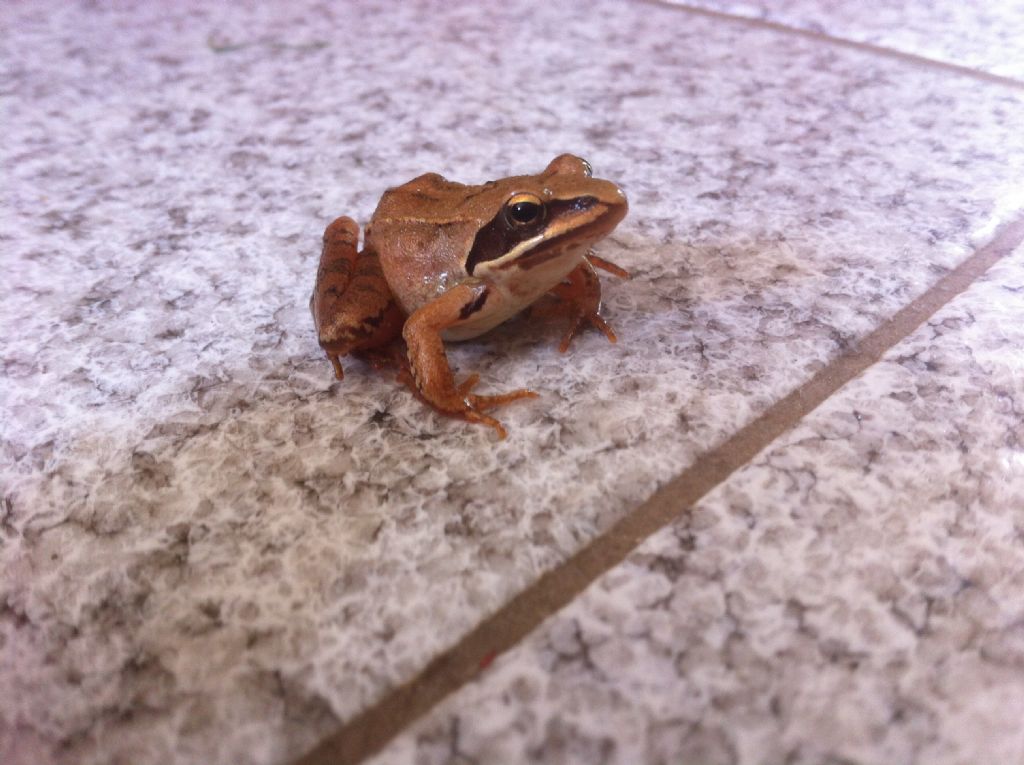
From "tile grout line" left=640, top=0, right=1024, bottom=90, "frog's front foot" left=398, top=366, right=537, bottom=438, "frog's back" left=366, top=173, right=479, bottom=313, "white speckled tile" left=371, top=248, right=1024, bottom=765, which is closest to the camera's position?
"white speckled tile" left=371, top=248, right=1024, bottom=765

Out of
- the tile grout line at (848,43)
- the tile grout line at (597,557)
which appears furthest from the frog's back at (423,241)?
the tile grout line at (848,43)

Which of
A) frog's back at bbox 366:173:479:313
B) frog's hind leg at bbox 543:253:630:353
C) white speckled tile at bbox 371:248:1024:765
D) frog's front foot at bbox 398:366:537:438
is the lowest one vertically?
white speckled tile at bbox 371:248:1024:765

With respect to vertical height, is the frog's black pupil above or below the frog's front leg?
above

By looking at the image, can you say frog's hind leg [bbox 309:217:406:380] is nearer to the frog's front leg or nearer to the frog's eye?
the frog's front leg

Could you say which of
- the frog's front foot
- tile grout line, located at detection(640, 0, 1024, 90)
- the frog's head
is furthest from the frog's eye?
tile grout line, located at detection(640, 0, 1024, 90)

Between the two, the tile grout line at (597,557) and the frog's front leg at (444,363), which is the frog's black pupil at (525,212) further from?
the tile grout line at (597,557)

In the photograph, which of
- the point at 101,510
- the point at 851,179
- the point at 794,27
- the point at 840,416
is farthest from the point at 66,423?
the point at 794,27

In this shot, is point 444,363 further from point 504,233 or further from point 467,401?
point 504,233

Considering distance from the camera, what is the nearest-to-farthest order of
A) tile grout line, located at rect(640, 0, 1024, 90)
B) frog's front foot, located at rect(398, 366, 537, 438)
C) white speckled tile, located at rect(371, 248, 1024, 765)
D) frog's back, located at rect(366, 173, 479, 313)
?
1. white speckled tile, located at rect(371, 248, 1024, 765)
2. frog's front foot, located at rect(398, 366, 537, 438)
3. frog's back, located at rect(366, 173, 479, 313)
4. tile grout line, located at rect(640, 0, 1024, 90)

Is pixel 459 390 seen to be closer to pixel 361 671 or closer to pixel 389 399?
pixel 389 399
